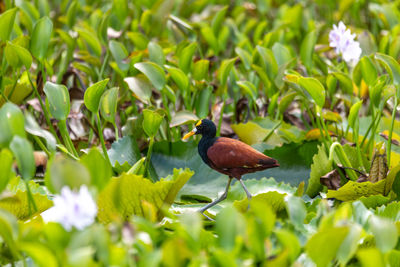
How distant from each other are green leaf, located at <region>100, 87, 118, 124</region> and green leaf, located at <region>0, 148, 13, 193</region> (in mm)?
587

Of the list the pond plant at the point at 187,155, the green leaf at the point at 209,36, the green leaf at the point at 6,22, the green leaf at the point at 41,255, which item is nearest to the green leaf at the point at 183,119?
the pond plant at the point at 187,155

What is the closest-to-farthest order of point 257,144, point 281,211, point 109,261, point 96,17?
1. point 109,261
2. point 281,211
3. point 257,144
4. point 96,17

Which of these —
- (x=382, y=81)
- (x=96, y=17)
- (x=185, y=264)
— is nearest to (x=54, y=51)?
(x=96, y=17)

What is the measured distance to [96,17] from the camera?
110 inches

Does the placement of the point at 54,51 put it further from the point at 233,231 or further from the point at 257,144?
the point at 233,231

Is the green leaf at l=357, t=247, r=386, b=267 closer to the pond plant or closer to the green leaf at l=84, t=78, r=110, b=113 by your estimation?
the pond plant

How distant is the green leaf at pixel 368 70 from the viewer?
1.89m

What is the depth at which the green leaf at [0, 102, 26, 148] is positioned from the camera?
3.90ft

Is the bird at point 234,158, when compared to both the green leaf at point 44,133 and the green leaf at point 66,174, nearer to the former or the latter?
the green leaf at point 44,133

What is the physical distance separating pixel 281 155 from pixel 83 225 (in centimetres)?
97

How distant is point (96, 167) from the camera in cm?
117

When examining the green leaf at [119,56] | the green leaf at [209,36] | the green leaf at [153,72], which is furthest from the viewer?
the green leaf at [209,36]

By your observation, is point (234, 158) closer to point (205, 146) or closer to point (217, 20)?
point (205, 146)

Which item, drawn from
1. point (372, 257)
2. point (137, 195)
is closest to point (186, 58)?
point (137, 195)
